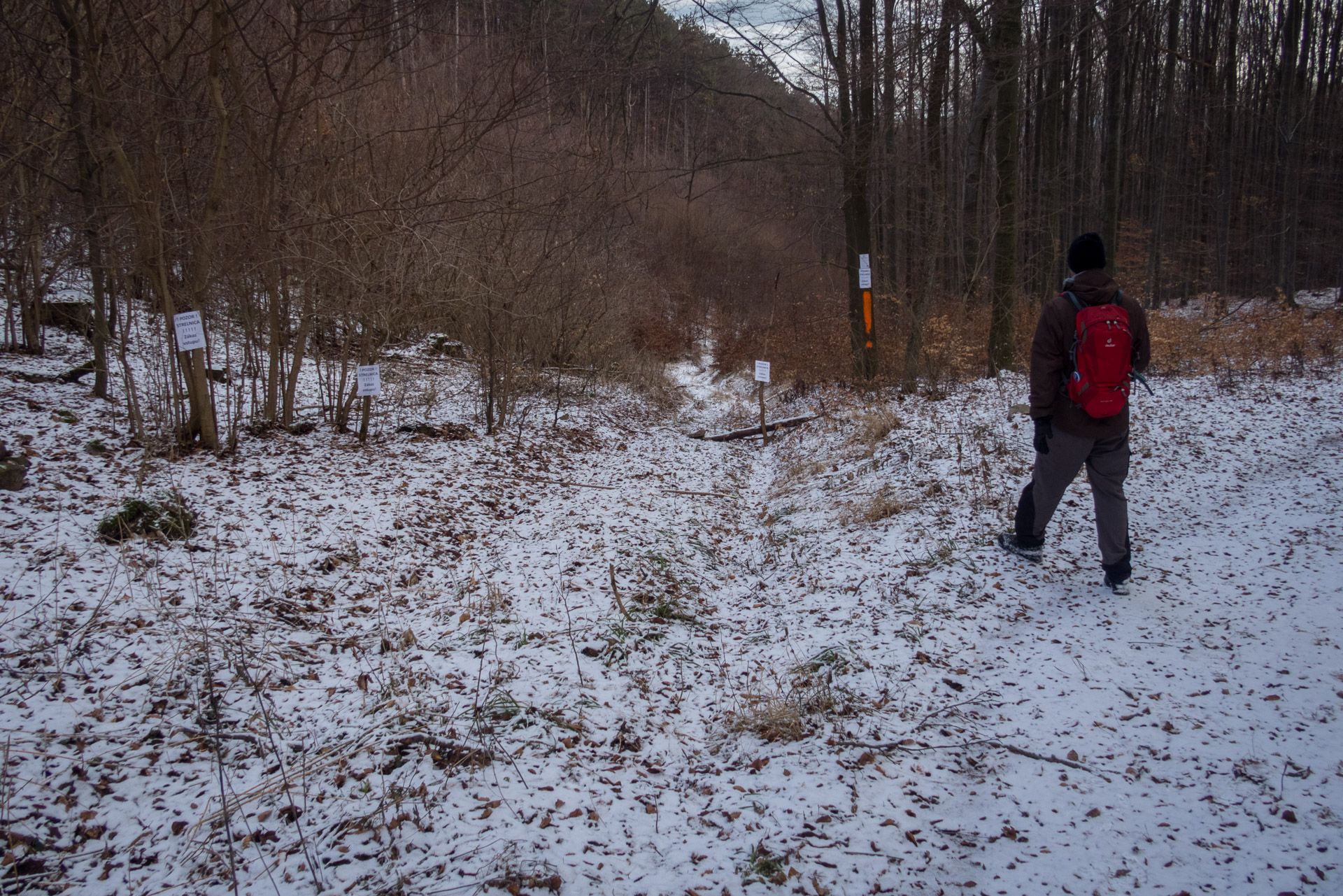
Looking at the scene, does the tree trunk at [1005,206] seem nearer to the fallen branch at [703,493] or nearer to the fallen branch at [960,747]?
the fallen branch at [703,493]

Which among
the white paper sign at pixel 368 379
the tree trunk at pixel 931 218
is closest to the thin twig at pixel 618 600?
the white paper sign at pixel 368 379

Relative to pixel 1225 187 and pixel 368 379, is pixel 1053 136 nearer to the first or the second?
pixel 368 379

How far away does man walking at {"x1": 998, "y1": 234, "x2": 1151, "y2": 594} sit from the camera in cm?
423

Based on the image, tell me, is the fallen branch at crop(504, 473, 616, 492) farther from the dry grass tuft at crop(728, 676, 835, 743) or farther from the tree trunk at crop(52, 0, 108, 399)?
the dry grass tuft at crop(728, 676, 835, 743)

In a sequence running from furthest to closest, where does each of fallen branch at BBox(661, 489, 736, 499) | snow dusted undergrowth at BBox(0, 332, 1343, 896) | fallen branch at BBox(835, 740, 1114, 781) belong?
1. fallen branch at BBox(661, 489, 736, 499)
2. fallen branch at BBox(835, 740, 1114, 781)
3. snow dusted undergrowth at BBox(0, 332, 1343, 896)

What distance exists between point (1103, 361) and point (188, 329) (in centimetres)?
771

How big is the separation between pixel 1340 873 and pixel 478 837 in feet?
10.1

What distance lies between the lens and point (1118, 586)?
14.5 feet

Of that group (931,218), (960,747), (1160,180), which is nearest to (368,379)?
(960,747)

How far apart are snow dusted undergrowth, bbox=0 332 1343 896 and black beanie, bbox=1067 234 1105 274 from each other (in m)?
2.17

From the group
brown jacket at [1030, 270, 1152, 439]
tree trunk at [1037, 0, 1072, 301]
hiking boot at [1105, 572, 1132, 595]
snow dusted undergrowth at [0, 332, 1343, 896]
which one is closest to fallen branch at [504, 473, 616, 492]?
snow dusted undergrowth at [0, 332, 1343, 896]

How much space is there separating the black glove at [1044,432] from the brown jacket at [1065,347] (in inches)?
1.6

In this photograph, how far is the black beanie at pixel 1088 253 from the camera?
4.38 meters

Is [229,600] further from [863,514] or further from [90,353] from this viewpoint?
[90,353]
